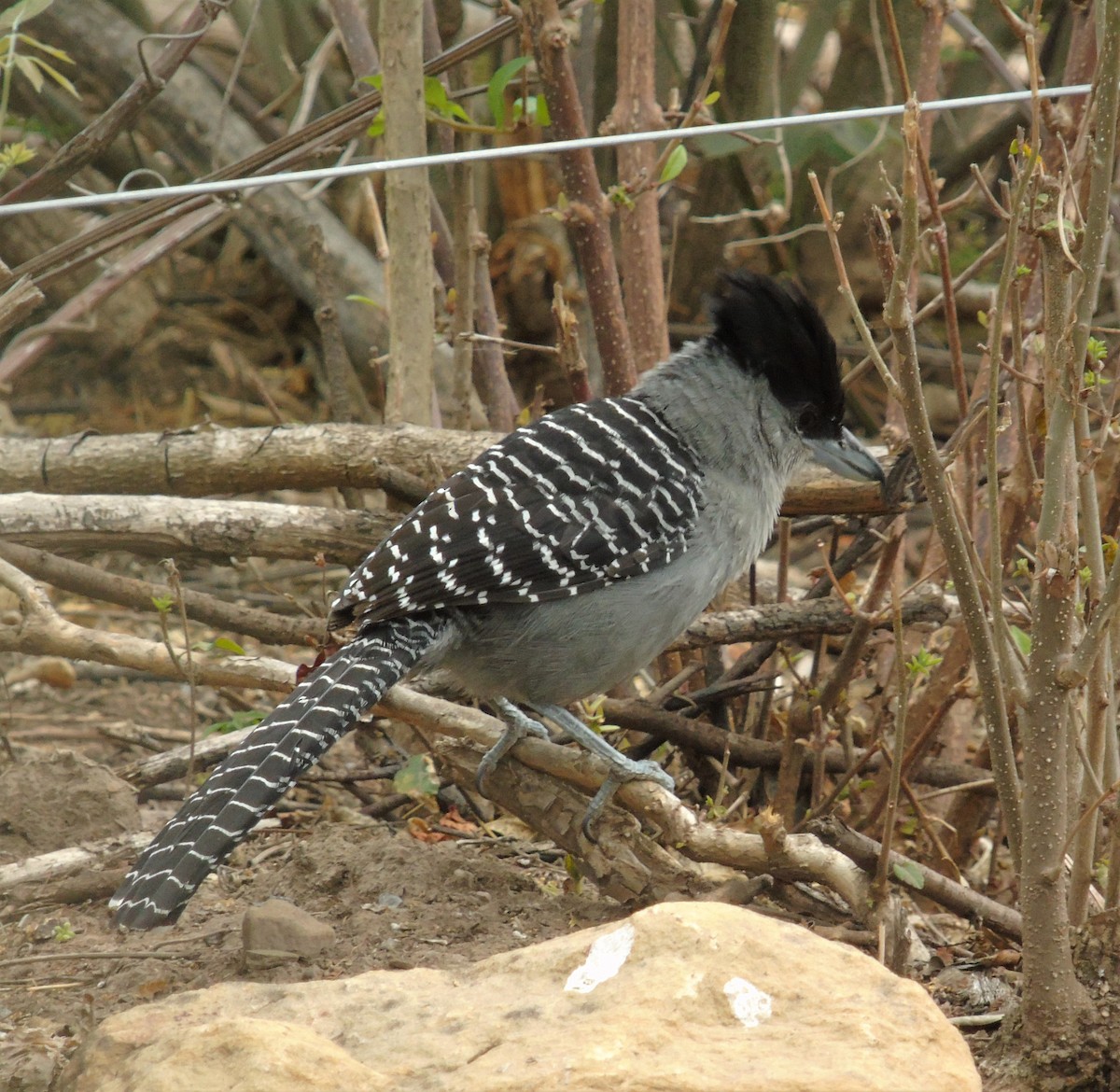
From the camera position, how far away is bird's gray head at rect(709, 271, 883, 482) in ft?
14.0

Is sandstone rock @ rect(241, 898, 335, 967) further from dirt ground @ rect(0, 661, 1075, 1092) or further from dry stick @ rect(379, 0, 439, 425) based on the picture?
dry stick @ rect(379, 0, 439, 425)

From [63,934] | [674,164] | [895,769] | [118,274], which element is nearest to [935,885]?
[895,769]

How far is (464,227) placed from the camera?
16.3 feet

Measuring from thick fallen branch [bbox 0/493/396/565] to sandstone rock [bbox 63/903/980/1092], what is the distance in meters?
1.78

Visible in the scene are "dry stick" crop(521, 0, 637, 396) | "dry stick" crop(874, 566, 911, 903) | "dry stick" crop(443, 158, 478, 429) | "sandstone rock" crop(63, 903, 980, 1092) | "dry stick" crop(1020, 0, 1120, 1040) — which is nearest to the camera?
"sandstone rock" crop(63, 903, 980, 1092)

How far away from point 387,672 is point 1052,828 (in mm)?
1648

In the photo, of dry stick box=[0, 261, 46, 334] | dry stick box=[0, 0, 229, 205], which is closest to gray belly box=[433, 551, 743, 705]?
dry stick box=[0, 261, 46, 334]

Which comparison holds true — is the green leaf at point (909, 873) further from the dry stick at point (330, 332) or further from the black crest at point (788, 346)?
the dry stick at point (330, 332)

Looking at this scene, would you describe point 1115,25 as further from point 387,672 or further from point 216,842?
point 216,842

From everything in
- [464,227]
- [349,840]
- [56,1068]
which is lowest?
[349,840]

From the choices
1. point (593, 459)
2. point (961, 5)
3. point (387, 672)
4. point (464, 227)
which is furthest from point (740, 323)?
point (961, 5)

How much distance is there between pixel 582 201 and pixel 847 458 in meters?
1.29

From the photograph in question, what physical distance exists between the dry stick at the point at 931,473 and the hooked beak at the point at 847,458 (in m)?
1.22

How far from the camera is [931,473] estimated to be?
2705 mm
